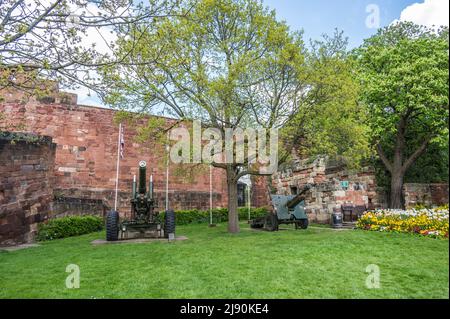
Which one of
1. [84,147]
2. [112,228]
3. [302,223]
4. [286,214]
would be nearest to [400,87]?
[302,223]

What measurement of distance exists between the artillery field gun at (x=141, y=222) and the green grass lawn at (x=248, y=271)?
7.95 feet

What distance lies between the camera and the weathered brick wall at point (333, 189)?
1420cm

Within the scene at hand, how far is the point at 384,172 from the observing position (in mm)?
13133

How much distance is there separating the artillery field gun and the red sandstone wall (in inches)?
215

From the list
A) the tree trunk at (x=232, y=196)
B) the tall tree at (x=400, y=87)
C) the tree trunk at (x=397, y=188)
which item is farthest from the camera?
the tall tree at (x=400, y=87)

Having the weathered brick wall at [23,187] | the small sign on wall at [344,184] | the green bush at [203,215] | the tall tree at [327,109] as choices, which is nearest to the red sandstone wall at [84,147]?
the green bush at [203,215]

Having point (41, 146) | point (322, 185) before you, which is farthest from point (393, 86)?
point (41, 146)

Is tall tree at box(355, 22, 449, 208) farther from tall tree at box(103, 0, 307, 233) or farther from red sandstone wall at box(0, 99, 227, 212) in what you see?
red sandstone wall at box(0, 99, 227, 212)

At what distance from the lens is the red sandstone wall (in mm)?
16688

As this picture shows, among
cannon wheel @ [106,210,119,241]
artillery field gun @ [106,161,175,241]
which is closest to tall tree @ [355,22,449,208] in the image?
artillery field gun @ [106,161,175,241]

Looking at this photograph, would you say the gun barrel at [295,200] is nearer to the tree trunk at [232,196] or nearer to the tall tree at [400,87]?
the tree trunk at [232,196]

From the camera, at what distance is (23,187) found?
1079cm

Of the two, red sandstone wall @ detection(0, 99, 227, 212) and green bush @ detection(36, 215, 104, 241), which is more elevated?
red sandstone wall @ detection(0, 99, 227, 212)
